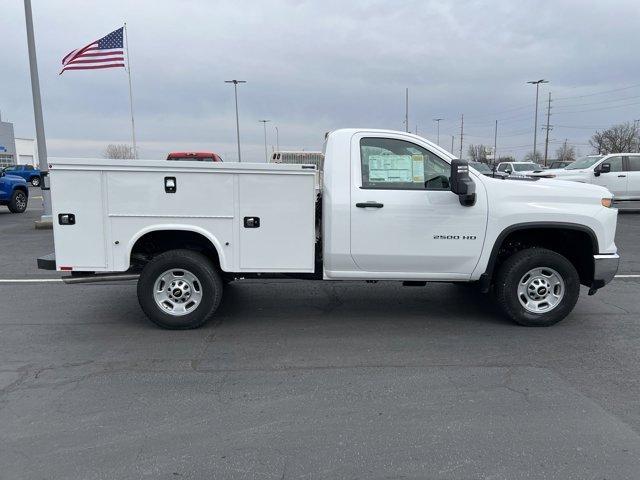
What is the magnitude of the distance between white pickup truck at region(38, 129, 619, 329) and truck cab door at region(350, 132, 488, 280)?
0.4 inches

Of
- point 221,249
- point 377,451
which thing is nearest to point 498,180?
point 221,249

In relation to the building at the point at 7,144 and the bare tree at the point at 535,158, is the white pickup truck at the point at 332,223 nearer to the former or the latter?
the bare tree at the point at 535,158

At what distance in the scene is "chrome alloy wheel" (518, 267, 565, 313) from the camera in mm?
5562

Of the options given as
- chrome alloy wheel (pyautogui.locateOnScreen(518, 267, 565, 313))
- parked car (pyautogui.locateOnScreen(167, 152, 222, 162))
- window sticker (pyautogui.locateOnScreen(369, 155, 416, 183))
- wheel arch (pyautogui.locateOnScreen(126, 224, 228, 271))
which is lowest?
chrome alloy wheel (pyautogui.locateOnScreen(518, 267, 565, 313))

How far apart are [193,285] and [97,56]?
1251 centimetres

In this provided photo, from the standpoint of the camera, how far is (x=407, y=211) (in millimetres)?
5328

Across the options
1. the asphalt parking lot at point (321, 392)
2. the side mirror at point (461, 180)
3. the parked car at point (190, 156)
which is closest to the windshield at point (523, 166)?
the parked car at point (190, 156)

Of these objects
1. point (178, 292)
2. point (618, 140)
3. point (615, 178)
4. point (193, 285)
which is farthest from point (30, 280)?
point (618, 140)

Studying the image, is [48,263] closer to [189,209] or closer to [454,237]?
[189,209]

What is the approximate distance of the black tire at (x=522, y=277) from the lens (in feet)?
18.0

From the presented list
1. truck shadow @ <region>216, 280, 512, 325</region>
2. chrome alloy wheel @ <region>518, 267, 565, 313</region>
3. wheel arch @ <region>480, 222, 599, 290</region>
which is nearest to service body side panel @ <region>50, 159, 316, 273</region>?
truck shadow @ <region>216, 280, 512, 325</region>

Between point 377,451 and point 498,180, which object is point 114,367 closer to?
point 377,451

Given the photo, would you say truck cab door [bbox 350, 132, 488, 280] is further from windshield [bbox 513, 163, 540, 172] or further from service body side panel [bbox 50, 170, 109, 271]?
windshield [bbox 513, 163, 540, 172]

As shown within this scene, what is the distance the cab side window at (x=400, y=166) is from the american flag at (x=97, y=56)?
497 inches
